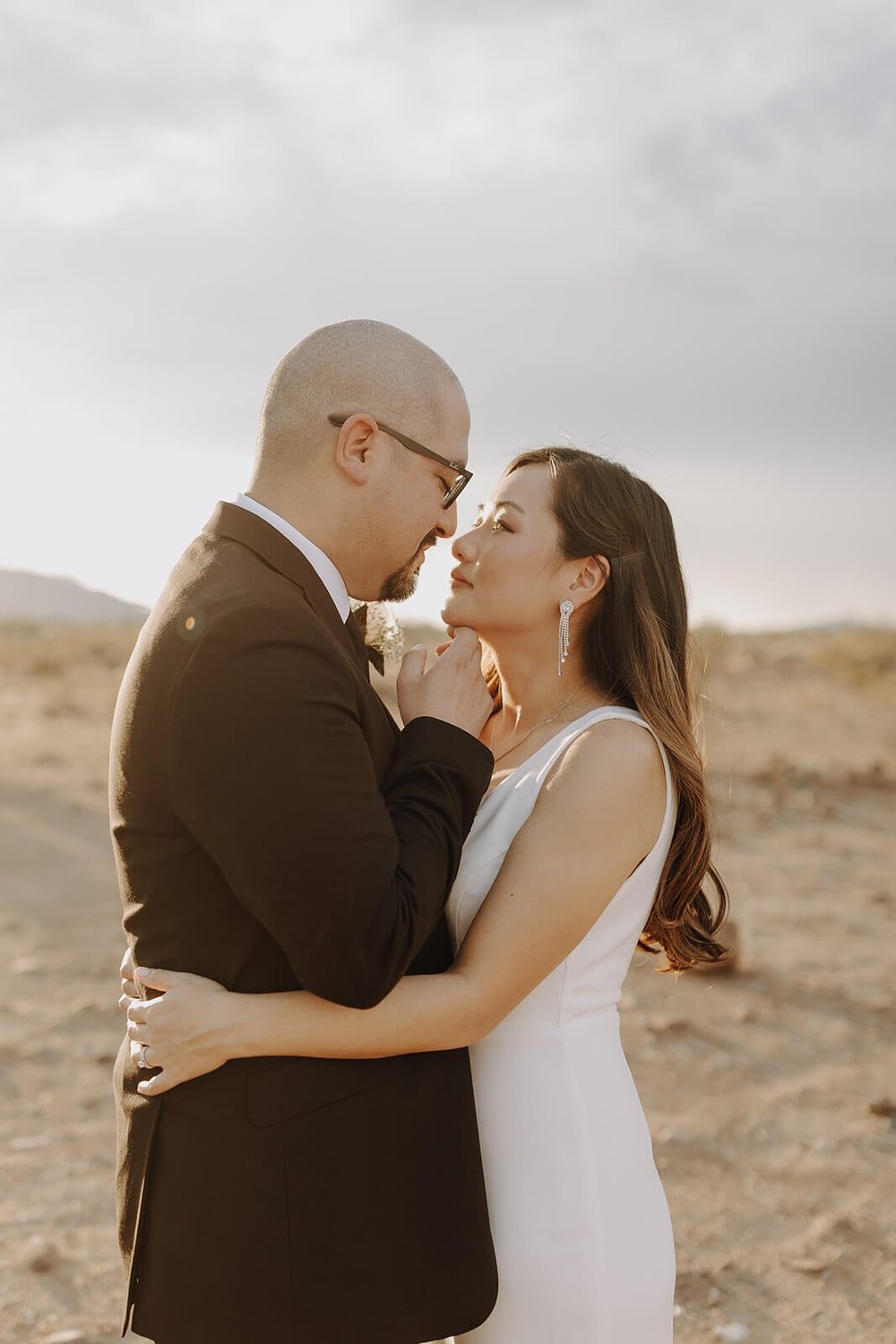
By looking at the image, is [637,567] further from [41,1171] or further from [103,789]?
[103,789]

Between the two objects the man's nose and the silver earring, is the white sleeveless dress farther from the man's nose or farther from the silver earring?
the man's nose

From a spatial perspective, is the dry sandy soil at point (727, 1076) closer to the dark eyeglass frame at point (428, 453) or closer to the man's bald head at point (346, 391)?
the dark eyeglass frame at point (428, 453)

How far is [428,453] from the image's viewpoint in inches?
98.1

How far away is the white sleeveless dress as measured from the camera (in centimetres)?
247

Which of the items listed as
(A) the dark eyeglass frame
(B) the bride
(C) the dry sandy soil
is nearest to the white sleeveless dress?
(B) the bride

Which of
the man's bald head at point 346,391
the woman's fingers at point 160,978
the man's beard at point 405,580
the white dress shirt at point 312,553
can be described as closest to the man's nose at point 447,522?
the man's beard at point 405,580

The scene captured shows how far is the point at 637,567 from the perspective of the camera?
121 inches

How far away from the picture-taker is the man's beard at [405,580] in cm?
258

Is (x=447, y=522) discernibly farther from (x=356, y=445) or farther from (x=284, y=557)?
(x=284, y=557)

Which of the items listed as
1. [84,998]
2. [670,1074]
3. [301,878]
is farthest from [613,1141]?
[84,998]

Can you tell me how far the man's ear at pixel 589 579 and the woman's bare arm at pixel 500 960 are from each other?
45 centimetres

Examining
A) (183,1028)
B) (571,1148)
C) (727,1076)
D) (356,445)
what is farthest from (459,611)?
(727,1076)

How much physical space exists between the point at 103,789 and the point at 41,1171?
29.0 feet

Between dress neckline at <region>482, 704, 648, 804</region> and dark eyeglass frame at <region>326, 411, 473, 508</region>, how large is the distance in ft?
1.91
